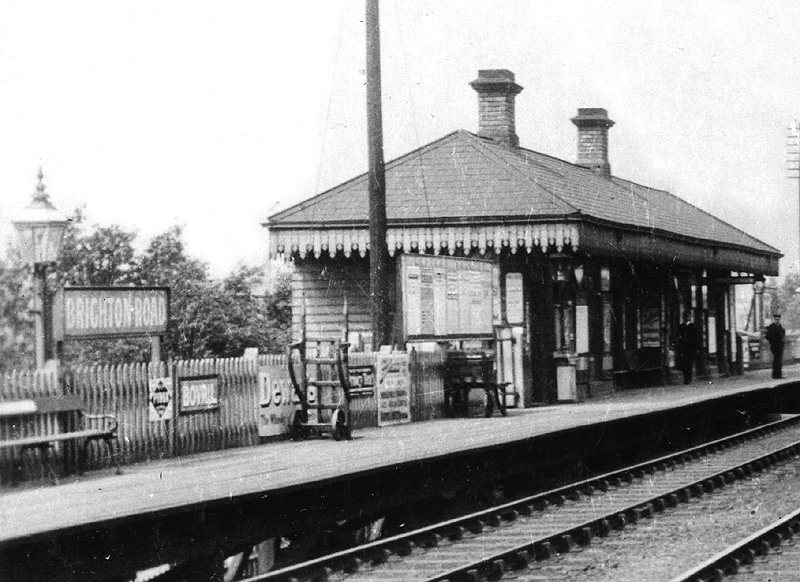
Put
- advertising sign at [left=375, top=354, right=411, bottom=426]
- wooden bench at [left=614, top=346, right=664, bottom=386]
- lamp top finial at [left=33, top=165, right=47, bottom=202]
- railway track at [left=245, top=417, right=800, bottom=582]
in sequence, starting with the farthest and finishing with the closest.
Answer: wooden bench at [left=614, top=346, right=664, bottom=386]
advertising sign at [left=375, top=354, right=411, bottom=426]
lamp top finial at [left=33, top=165, right=47, bottom=202]
railway track at [left=245, top=417, right=800, bottom=582]

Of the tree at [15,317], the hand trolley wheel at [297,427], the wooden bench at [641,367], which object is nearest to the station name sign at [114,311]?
the hand trolley wheel at [297,427]

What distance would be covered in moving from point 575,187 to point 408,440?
13075 millimetres

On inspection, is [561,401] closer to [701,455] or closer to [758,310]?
[701,455]

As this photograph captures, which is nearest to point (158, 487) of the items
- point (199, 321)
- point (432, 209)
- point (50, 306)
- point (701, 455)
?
point (50, 306)

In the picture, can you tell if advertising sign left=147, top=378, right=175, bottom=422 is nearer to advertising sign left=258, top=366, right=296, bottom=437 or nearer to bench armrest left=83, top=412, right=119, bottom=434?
bench armrest left=83, top=412, right=119, bottom=434

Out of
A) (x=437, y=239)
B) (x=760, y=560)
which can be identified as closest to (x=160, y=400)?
(x=760, y=560)

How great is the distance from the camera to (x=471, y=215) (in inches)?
810

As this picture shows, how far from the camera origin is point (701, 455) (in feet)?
57.6

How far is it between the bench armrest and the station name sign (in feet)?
2.54

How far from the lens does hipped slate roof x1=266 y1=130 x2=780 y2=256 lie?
20828mm

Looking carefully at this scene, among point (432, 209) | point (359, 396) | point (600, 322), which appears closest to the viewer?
point (359, 396)

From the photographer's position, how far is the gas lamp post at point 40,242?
11.5 metres

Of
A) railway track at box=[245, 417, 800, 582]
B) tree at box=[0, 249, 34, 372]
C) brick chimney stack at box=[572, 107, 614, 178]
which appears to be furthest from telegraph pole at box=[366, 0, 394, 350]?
tree at box=[0, 249, 34, 372]

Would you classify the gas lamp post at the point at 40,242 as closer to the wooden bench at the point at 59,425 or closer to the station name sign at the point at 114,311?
the station name sign at the point at 114,311
